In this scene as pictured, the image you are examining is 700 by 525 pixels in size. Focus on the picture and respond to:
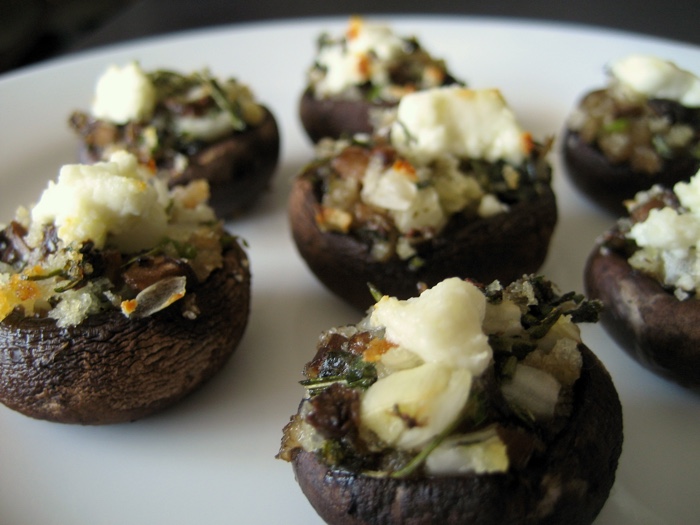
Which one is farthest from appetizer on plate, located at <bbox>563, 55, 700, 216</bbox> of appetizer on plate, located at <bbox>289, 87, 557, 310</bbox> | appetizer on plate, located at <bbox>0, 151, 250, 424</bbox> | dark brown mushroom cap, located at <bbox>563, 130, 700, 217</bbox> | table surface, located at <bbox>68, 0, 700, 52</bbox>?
table surface, located at <bbox>68, 0, 700, 52</bbox>

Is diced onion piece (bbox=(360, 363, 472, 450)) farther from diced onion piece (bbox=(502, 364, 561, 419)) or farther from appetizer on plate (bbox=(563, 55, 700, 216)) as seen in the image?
appetizer on plate (bbox=(563, 55, 700, 216))

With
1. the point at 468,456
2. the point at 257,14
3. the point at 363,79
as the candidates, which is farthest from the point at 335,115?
the point at 257,14

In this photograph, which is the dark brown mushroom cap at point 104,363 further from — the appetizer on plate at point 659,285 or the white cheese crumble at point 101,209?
the appetizer on plate at point 659,285

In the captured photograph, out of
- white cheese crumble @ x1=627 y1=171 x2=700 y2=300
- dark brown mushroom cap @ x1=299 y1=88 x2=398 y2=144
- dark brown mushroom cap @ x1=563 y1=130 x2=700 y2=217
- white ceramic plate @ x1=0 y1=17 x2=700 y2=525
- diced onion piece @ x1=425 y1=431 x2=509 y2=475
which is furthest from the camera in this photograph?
dark brown mushroom cap @ x1=299 y1=88 x2=398 y2=144

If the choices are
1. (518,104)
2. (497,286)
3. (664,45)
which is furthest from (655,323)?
(664,45)

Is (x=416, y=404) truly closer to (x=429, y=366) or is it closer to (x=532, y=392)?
(x=429, y=366)

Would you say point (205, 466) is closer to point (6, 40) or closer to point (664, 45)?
point (664, 45)
